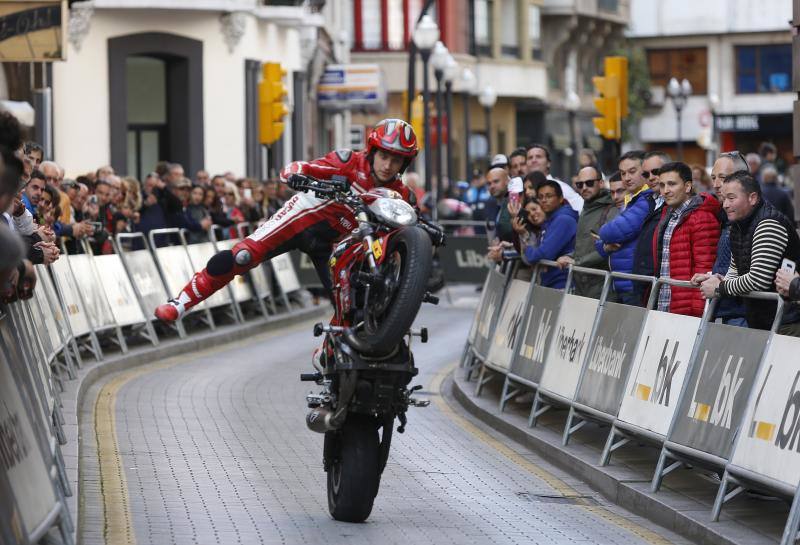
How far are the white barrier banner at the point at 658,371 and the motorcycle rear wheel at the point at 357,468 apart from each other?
1.88 m

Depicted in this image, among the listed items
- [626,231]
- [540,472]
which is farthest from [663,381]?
[626,231]

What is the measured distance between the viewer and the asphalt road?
10.2 meters

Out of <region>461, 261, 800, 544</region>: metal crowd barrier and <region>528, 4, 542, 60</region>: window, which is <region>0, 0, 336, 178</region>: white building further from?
<region>528, 4, 542, 60</region>: window

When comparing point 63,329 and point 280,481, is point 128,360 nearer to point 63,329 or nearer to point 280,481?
point 63,329

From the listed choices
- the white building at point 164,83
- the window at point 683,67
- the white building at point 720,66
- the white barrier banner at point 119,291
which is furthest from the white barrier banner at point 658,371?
the window at point 683,67

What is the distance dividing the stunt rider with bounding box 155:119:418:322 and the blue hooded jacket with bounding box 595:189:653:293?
3404 mm

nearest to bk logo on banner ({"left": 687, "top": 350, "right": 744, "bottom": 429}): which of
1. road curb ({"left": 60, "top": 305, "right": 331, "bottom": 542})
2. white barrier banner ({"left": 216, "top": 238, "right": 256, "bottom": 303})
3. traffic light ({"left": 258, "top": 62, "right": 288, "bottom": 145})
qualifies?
road curb ({"left": 60, "top": 305, "right": 331, "bottom": 542})

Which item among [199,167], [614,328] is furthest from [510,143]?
[614,328]

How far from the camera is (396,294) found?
32.5ft

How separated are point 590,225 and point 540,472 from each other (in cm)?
281

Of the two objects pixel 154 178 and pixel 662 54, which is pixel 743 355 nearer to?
pixel 154 178

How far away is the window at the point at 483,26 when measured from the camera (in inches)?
2766

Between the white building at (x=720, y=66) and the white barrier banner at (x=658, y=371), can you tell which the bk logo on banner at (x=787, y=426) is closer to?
the white barrier banner at (x=658, y=371)

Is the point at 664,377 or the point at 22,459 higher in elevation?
the point at 22,459
